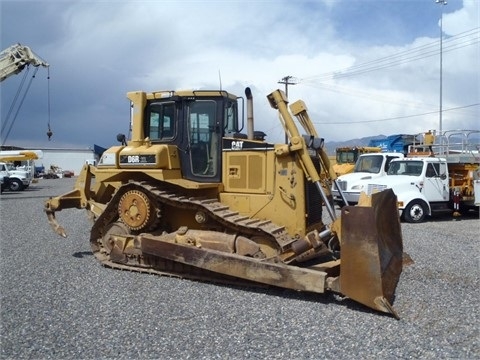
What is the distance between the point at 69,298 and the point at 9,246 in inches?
176

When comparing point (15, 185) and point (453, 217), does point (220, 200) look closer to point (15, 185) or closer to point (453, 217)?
point (453, 217)

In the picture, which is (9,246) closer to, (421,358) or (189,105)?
(189,105)

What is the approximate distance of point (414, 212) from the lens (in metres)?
13.3

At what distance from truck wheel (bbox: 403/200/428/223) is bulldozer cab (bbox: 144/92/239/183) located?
7.97 meters

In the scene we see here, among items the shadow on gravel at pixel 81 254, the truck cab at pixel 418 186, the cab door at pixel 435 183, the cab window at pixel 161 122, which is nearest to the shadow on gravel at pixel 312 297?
the cab window at pixel 161 122

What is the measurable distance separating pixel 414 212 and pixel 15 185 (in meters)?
24.7

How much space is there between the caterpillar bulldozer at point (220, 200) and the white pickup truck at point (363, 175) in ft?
23.5

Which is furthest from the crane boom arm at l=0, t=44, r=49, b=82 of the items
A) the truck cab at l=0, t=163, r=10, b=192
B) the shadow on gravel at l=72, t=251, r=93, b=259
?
the shadow on gravel at l=72, t=251, r=93, b=259

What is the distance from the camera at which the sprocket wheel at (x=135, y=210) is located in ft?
23.1

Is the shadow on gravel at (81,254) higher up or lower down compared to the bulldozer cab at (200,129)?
lower down

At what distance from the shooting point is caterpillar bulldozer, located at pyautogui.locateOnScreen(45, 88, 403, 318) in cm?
616

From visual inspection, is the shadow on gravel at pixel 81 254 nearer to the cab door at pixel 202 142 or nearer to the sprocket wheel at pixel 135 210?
the sprocket wheel at pixel 135 210

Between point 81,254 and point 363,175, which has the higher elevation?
point 363,175

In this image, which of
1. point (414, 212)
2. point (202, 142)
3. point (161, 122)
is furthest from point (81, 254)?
point (414, 212)
